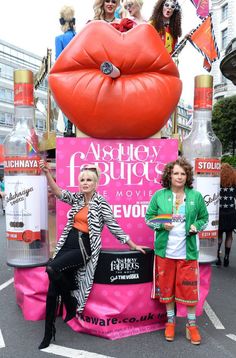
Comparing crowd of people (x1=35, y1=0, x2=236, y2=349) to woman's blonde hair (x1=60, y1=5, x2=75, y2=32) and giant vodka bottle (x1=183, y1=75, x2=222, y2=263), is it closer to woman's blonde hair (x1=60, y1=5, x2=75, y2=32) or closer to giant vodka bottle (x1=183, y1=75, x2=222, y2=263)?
giant vodka bottle (x1=183, y1=75, x2=222, y2=263)

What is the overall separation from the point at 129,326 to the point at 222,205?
342cm

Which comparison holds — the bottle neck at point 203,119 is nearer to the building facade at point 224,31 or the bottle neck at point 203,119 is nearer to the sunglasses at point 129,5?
the sunglasses at point 129,5

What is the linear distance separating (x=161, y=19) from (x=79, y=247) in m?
3.07

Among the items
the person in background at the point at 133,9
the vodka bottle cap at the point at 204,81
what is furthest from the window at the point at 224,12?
the vodka bottle cap at the point at 204,81

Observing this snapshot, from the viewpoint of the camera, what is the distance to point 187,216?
3.48 metres

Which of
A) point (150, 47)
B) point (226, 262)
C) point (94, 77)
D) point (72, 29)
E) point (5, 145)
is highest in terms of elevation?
point (72, 29)

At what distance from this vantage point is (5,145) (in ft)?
13.3

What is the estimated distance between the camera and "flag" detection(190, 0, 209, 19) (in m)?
5.11

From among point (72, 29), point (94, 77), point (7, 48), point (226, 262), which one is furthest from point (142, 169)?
point (7, 48)

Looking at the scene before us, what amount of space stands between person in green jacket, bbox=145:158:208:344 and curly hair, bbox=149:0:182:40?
86.2 inches

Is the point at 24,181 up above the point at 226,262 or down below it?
above

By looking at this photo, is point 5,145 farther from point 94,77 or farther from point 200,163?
point 200,163

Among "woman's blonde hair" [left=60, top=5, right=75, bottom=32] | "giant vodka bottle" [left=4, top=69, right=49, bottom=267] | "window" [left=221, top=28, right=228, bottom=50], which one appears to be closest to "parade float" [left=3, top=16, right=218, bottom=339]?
"giant vodka bottle" [left=4, top=69, right=49, bottom=267]

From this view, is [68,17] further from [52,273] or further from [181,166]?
[52,273]
